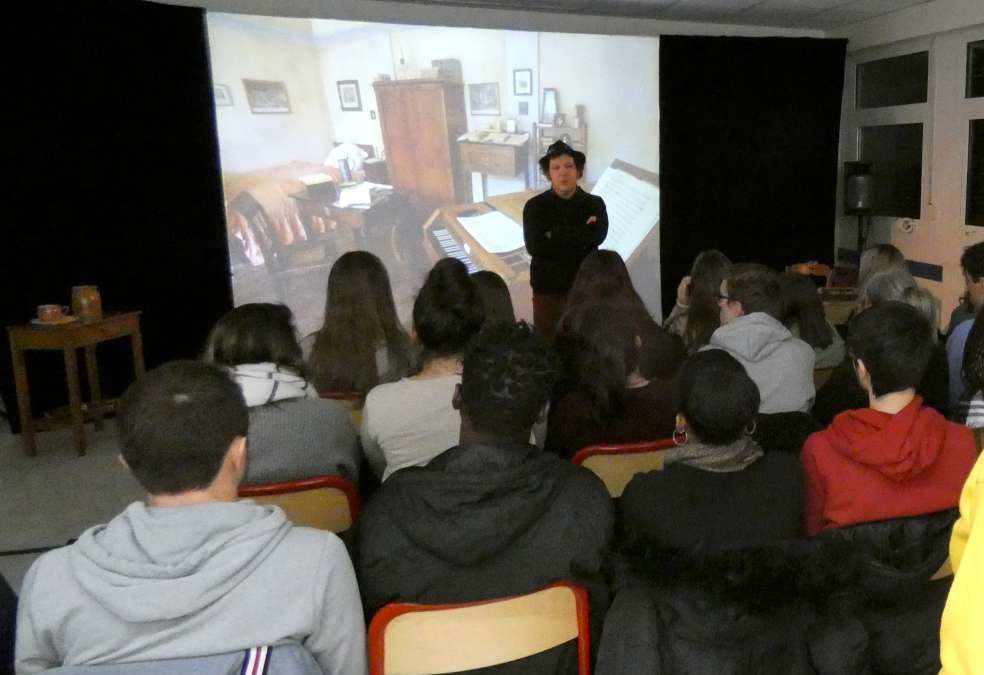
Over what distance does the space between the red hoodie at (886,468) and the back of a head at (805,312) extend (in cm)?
128

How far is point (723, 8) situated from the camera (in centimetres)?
566

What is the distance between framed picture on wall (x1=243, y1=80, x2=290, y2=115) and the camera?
4695 millimetres

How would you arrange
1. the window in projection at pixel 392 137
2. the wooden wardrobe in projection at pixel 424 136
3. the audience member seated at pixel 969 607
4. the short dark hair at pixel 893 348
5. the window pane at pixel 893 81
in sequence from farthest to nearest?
the window pane at pixel 893 81, the wooden wardrobe in projection at pixel 424 136, the window in projection at pixel 392 137, the short dark hair at pixel 893 348, the audience member seated at pixel 969 607

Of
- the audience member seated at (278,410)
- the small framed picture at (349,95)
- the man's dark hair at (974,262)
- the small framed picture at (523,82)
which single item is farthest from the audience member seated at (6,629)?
the small framed picture at (523,82)

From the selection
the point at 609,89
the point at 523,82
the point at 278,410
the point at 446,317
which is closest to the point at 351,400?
the point at 446,317

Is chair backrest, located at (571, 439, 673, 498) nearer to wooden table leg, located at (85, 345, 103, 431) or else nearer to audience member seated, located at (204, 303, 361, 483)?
audience member seated, located at (204, 303, 361, 483)

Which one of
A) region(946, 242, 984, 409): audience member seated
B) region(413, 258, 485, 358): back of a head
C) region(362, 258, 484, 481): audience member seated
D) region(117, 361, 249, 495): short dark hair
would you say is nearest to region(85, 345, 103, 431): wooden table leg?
region(413, 258, 485, 358): back of a head

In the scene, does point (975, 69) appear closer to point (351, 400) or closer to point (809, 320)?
point (809, 320)

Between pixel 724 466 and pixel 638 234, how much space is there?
4663mm

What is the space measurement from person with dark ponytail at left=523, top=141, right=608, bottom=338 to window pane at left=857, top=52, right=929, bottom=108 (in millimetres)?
2826

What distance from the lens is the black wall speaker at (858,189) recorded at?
613 cm

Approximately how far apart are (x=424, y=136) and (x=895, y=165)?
3.56 meters

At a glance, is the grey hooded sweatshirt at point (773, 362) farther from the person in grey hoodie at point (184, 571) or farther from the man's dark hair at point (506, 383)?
the person in grey hoodie at point (184, 571)

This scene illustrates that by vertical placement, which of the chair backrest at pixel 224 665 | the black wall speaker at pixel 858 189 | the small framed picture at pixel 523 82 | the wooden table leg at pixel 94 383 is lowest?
the wooden table leg at pixel 94 383
